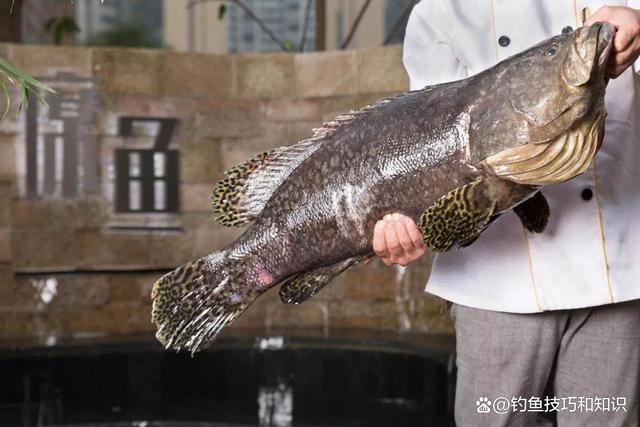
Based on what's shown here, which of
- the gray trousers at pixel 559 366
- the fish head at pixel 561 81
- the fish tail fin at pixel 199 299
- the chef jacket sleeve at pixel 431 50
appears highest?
the chef jacket sleeve at pixel 431 50

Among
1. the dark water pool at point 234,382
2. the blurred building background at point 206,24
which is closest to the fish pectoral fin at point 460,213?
the dark water pool at point 234,382

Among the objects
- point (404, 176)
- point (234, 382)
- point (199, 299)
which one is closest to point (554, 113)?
point (404, 176)

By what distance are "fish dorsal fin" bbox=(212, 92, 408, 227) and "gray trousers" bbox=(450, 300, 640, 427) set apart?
0.46 m

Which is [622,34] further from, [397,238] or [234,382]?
[234,382]

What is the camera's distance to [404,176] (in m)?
1.49

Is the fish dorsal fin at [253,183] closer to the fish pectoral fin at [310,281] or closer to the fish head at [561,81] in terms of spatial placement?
the fish pectoral fin at [310,281]

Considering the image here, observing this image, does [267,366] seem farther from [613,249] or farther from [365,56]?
[613,249]

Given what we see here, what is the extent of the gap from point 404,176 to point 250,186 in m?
0.32

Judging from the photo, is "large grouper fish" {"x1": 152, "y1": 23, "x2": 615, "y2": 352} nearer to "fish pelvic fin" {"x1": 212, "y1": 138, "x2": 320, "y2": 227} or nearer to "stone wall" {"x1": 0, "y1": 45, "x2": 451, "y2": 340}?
"fish pelvic fin" {"x1": 212, "y1": 138, "x2": 320, "y2": 227}

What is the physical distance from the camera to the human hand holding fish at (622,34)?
4.33ft

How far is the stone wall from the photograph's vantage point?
15.5 ft

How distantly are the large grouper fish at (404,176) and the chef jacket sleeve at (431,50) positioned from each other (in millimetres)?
209

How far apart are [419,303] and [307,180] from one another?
3340 millimetres

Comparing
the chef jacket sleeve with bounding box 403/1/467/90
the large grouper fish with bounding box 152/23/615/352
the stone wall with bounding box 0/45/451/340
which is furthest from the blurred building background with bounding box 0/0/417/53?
Answer: the large grouper fish with bounding box 152/23/615/352
